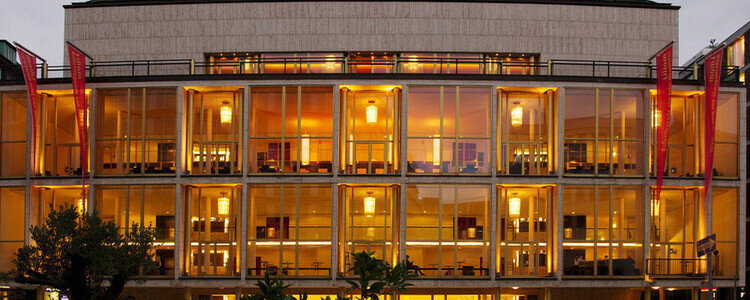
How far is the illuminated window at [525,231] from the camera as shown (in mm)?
28547

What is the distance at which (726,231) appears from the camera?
29.0 m

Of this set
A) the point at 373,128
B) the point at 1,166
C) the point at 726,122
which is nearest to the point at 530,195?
the point at 373,128

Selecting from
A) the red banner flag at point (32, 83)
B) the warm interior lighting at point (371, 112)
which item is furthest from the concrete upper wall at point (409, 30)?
the red banner flag at point (32, 83)

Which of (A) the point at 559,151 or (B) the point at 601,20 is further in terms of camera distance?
(B) the point at 601,20

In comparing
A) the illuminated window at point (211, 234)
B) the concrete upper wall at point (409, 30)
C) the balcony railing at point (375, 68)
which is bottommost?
the illuminated window at point (211, 234)

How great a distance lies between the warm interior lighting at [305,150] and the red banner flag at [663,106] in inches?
589

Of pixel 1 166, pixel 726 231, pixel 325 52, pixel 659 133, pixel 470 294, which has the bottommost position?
pixel 470 294

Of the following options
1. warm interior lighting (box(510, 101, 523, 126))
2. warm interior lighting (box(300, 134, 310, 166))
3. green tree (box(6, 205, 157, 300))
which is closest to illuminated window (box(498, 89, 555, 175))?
warm interior lighting (box(510, 101, 523, 126))

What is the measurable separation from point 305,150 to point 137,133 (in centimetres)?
741

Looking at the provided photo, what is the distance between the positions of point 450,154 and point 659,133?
8922 mm

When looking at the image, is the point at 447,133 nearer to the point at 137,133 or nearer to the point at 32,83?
the point at 137,133

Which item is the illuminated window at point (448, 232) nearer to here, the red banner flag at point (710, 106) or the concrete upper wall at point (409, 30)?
the concrete upper wall at point (409, 30)

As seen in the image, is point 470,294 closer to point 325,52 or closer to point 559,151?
point 559,151

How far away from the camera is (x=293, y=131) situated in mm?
28859
